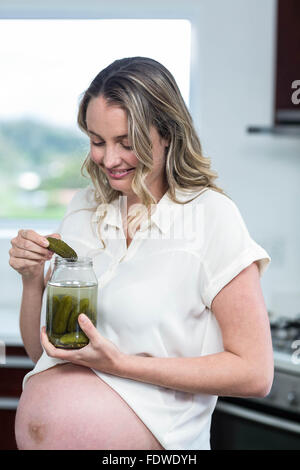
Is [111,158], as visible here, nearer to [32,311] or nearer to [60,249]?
[60,249]

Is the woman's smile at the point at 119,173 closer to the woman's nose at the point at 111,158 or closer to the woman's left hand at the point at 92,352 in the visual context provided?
the woman's nose at the point at 111,158

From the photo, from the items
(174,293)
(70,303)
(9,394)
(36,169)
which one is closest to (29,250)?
(70,303)

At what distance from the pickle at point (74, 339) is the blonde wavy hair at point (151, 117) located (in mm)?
323

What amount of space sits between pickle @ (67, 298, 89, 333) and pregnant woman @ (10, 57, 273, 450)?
47 millimetres

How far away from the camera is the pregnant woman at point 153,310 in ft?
3.68

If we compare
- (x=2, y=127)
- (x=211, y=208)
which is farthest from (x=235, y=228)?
(x=2, y=127)

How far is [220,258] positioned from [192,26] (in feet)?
5.66

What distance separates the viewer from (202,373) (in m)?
1.12

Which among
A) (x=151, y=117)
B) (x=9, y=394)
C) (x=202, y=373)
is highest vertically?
(x=151, y=117)

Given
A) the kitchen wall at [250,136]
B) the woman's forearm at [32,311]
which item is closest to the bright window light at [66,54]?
the kitchen wall at [250,136]

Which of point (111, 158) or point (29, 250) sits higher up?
point (111, 158)

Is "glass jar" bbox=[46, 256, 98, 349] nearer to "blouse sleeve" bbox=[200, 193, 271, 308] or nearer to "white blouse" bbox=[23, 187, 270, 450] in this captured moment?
"white blouse" bbox=[23, 187, 270, 450]

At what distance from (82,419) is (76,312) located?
23 centimetres

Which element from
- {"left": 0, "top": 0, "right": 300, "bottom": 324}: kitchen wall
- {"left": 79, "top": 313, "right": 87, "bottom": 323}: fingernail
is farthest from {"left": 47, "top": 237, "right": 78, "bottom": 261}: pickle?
{"left": 0, "top": 0, "right": 300, "bottom": 324}: kitchen wall
